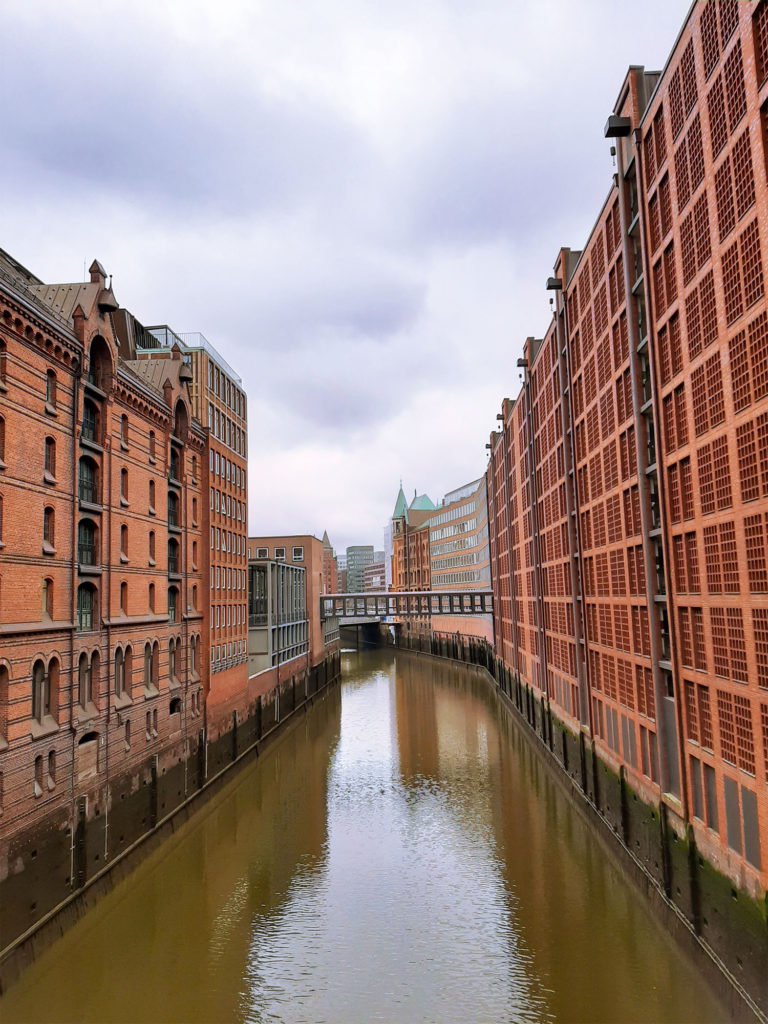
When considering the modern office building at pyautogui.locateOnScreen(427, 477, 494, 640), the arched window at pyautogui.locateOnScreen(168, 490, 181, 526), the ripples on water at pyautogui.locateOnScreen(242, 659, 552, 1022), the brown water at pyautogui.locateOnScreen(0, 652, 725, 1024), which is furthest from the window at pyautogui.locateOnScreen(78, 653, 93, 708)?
the modern office building at pyautogui.locateOnScreen(427, 477, 494, 640)

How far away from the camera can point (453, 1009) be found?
54.7 ft

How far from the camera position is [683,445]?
18.5 m

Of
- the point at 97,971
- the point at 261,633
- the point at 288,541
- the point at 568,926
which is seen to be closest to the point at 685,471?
the point at 568,926

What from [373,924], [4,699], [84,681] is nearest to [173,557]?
[84,681]

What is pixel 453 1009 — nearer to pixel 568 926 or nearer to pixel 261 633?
pixel 568 926

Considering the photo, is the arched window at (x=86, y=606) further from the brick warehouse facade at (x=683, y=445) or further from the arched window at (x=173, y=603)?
the brick warehouse facade at (x=683, y=445)

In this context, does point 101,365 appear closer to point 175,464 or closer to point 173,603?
point 175,464

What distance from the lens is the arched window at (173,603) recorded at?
32.6 metres

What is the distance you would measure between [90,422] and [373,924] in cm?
1810

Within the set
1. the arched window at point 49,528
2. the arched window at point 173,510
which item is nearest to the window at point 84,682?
the arched window at point 49,528

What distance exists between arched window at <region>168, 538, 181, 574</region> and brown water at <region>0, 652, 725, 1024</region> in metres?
10.7

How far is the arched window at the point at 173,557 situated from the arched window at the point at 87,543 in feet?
26.0

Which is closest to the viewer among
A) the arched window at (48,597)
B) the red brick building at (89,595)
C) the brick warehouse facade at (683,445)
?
the brick warehouse facade at (683,445)

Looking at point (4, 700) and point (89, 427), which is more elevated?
point (89, 427)
